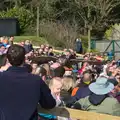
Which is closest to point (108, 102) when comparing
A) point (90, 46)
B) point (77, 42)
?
point (77, 42)

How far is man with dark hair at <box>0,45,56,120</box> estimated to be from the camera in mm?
3762

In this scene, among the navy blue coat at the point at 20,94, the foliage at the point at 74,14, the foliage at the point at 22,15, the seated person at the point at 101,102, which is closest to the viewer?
the navy blue coat at the point at 20,94

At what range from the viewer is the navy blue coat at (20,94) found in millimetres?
3760

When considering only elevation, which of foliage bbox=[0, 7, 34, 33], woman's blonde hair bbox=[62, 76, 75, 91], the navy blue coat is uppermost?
the navy blue coat

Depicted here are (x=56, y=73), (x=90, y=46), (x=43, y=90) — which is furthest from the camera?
(x=90, y=46)

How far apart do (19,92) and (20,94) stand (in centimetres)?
2

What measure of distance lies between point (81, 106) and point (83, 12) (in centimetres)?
3288

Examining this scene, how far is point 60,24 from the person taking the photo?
3403cm

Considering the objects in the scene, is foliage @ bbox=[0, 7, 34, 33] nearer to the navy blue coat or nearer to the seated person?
the seated person

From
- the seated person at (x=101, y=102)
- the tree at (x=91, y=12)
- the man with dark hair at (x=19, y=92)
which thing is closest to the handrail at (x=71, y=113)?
the man with dark hair at (x=19, y=92)

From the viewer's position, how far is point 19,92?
3.81m

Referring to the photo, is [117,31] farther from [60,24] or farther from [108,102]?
[108,102]

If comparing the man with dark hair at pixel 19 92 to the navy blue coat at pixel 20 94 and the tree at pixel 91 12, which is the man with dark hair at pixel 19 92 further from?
the tree at pixel 91 12

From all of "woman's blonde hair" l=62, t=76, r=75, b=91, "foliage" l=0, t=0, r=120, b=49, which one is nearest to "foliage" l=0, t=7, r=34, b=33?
"foliage" l=0, t=0, r=120, b=49
